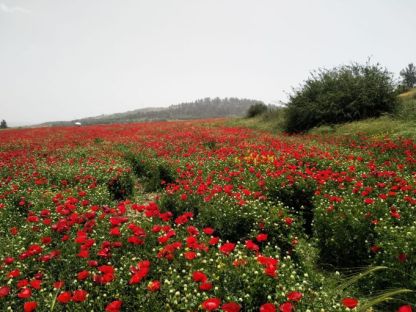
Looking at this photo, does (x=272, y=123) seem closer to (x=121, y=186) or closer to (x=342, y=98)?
(x=342, y=98)

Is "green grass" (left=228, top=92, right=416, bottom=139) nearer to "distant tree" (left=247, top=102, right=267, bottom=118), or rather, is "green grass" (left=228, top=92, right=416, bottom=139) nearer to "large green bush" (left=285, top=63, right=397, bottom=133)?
"large green bush" (left=285, top=63, right=397, bottom=133)

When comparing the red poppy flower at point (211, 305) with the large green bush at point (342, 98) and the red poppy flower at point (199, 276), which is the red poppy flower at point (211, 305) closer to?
the red poppy flower at point (199, 276)

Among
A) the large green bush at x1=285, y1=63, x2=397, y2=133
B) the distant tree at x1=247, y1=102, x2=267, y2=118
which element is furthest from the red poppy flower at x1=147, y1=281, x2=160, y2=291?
the distant tree at x1=247, y1=102, x2=267, y2=118

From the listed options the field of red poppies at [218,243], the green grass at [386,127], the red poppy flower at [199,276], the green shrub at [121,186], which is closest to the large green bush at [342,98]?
the green grass at [386,127]

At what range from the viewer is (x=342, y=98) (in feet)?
70.4

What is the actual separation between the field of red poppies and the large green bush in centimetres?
1114

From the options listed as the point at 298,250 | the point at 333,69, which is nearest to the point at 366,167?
the point at 298,250

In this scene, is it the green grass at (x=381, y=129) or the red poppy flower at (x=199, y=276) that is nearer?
the red poppy flower at (x=199, y=276)

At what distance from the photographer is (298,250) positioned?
18.2ft

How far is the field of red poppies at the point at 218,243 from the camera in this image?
3.61 meters

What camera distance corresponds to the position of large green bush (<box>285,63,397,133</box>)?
67.8 ft

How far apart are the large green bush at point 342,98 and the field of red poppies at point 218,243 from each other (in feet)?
36.6

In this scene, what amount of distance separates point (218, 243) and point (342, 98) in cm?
1941

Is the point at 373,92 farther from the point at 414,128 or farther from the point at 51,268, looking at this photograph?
the point at 51,268
